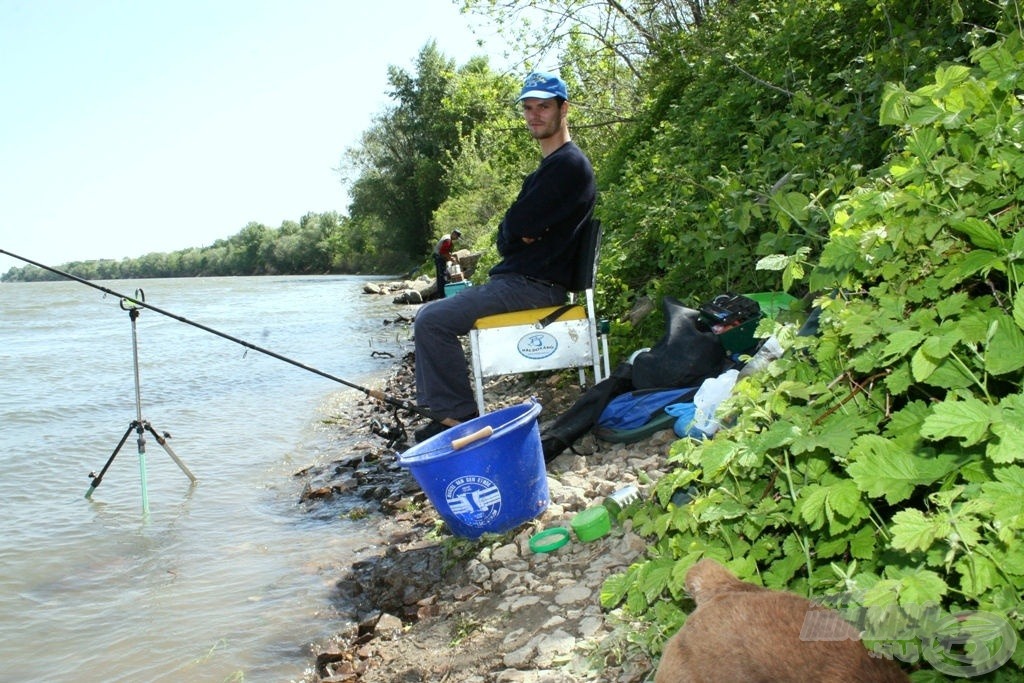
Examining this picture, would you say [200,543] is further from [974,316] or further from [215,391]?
[215,391]

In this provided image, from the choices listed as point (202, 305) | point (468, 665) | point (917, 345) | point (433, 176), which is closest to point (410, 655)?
point (468, 665)

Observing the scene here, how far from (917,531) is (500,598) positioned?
224 centimetres

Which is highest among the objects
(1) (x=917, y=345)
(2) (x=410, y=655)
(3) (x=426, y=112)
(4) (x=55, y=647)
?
(3) (x=426, y=112)

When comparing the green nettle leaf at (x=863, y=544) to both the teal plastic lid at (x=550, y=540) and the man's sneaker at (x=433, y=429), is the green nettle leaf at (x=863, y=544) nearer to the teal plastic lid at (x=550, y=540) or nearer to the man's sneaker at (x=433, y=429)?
the teal plastic lid at (x=550, y=540)

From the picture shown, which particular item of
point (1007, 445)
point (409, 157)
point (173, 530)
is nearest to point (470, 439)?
point (1007, 445)

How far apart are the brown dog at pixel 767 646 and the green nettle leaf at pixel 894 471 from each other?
1.01ft

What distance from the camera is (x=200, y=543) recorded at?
5324mm

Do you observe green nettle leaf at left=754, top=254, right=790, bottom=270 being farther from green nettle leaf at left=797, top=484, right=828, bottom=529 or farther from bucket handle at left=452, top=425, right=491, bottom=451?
bucket handle at left=452, top=425, right=491, bottom=451

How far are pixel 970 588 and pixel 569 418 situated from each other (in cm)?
340

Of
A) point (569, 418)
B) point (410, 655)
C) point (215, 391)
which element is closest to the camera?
point (410, 655)

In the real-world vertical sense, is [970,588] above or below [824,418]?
below

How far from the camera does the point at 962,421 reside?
5.21 feet

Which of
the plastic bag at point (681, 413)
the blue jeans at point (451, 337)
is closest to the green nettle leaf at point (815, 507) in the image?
the plastic bag at point (681, 413)

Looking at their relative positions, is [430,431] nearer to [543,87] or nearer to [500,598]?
[500,598]
